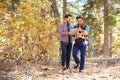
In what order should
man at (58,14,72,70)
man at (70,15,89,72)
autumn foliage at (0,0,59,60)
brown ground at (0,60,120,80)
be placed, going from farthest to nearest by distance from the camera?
1. man at (58,14,72,70)
2. autumn foliage at (0,0,59,60)
3. man at (70,15,89,72)
4. brown ground at (0,60,120,80)

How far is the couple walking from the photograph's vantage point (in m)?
10.2

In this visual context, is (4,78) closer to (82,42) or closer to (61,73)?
(61,73)

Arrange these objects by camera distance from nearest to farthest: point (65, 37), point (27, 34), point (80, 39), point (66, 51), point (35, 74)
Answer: point (35, 74) → point (80, 39) → point (65, 37) → point (66, 51) → point (27, 34)

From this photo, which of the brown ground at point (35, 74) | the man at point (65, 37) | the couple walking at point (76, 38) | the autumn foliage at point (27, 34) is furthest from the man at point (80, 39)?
the autumn foliage at point (27, 34)

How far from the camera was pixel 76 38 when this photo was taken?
10.3 m

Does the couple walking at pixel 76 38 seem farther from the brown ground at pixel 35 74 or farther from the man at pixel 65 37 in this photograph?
the brown ground at pixel 35 74

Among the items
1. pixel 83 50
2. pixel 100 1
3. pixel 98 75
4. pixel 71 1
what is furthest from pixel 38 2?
pixel 71 1

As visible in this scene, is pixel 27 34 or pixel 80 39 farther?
pixel 27 34

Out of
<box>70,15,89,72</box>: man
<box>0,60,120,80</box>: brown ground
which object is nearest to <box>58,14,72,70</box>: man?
<box>70,15,89,72</box>: man

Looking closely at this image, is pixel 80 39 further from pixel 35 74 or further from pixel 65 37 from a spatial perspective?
pixel 35 74

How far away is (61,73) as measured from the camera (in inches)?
385

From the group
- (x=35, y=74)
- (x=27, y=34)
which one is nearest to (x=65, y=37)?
(x=27, y=34)

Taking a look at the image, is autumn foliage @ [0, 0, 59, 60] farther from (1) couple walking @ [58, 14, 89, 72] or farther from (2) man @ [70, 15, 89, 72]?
(2) man @ [70, 15, 89, 72]

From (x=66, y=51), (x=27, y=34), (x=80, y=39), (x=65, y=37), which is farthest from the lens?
(x=27, y=34)
